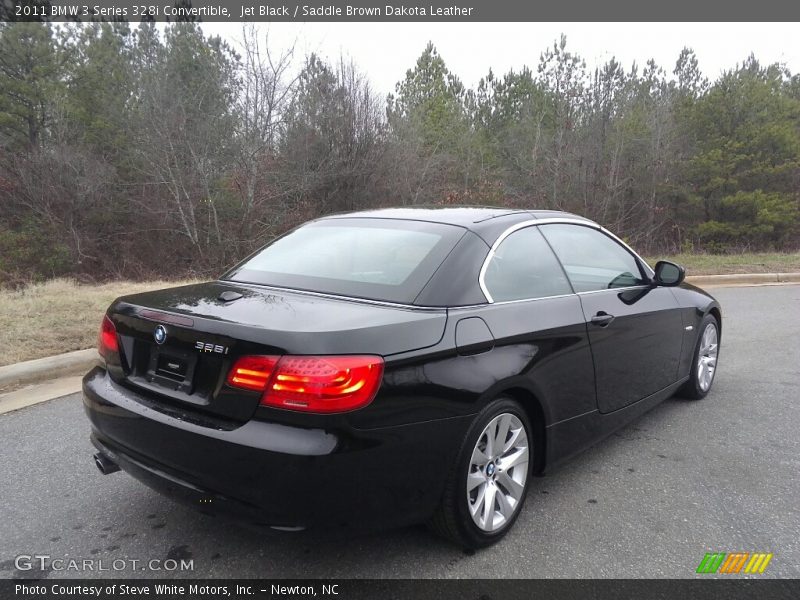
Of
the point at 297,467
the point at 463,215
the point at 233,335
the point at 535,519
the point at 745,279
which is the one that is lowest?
the point at 745,279

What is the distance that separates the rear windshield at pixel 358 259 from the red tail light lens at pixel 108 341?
670 millimetres

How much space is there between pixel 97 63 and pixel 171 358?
2630 centimetres

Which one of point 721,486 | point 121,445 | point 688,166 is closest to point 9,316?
point 121,445

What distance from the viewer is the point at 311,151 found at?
60.4 ft

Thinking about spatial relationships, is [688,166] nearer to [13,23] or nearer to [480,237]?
[480,237]

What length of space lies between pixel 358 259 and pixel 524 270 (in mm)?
893

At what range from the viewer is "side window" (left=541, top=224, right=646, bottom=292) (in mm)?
3447

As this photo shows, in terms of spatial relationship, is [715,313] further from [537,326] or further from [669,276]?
[537,326]

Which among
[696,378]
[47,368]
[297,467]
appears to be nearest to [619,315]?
[696,378]

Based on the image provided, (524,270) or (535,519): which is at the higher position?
(524,270)

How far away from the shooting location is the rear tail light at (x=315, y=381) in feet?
6.86

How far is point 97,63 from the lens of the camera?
23859 mm

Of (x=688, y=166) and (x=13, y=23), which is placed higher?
(x=13, y=23)

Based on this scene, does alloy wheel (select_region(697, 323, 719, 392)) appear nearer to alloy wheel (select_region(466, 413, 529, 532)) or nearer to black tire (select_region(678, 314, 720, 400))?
black tire (select_region(678, 314, 720, 400))
